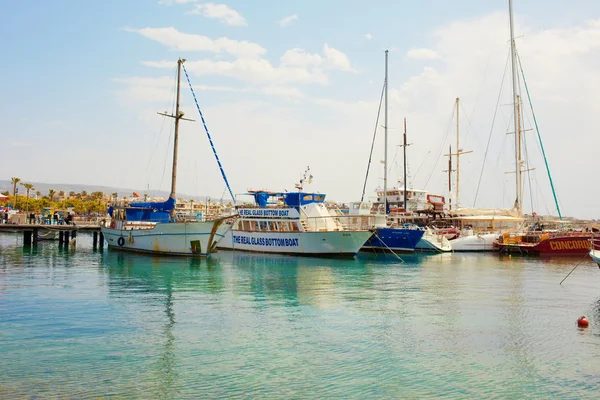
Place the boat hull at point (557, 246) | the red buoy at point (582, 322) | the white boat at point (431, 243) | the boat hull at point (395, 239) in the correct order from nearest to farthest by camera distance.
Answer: the red buoy at point (582, 322), the boat hull at point (557, 246), the boat hull at point (395, 239), the white boat at point (431, 243)

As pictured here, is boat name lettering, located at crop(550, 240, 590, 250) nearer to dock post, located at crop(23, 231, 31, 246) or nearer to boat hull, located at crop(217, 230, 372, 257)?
boat hull, located at crop(217, 230, 372, 257)

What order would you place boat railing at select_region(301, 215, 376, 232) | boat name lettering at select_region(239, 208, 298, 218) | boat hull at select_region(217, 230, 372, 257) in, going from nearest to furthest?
boat hull at select_region(217, 230, 372, 257)
boat railing at select_region(301, 215, 376, 232)
boat name lettering at select_region(239, 208, 298, 218)

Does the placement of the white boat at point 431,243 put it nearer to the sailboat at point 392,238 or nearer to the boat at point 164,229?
the sailboat at point 392,238

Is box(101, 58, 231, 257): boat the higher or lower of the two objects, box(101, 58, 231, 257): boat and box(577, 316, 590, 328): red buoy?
the higher

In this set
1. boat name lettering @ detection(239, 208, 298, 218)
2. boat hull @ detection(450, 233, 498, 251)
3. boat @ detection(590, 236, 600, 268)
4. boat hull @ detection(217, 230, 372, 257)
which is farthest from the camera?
boat hull @ detection(450, 233, 498, 251)

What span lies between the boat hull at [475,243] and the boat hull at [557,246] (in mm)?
2291

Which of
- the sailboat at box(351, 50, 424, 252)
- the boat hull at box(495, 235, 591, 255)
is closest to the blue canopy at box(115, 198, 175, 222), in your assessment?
the sailboat at box(351, 50, 424, 252)

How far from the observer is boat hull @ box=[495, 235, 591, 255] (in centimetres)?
4425

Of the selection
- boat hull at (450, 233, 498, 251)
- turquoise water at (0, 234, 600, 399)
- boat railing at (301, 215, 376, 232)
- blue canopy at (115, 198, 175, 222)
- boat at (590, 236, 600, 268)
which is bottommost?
turquoise water at (0, 234, 600, 399)

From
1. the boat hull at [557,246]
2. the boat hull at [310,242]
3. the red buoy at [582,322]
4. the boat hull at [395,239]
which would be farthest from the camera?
the boat hull at [395,239]

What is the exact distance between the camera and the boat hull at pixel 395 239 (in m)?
45.3

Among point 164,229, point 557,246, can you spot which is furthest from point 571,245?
point 164,229

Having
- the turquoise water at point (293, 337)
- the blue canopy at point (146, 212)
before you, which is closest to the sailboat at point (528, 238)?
the turquoise water at point (293, 337)

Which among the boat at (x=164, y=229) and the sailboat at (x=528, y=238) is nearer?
the boat at (x=164, y=229)
